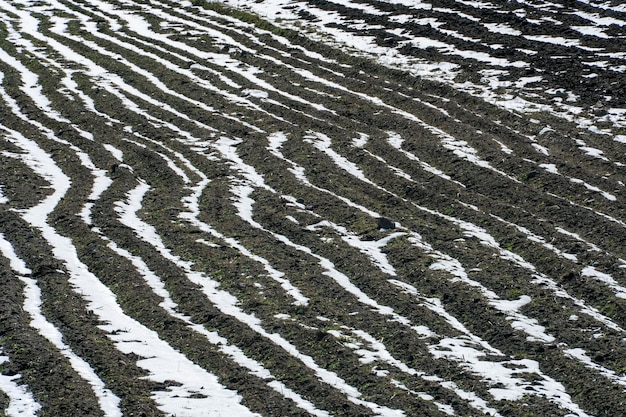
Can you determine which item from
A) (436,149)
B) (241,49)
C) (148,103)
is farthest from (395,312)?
(241,49)

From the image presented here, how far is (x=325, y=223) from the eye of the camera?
10578mm

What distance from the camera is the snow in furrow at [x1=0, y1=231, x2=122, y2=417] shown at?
6.60 m

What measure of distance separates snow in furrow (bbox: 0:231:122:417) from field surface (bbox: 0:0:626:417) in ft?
0.09

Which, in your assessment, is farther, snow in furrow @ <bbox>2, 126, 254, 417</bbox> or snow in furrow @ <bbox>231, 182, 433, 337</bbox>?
snow in furrow @ <bbox>231, 182, 433, 337</bbox>

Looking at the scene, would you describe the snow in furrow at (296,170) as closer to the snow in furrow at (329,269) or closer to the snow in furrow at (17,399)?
the snow in furrow at (329,269)

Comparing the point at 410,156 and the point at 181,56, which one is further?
the point at 181,56

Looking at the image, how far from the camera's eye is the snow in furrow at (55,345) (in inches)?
260

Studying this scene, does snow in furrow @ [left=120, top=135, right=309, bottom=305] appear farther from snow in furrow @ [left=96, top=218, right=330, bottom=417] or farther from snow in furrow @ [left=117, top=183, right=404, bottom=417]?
snow in furrow @ [left=96, top=218, right=330, bottom=417]

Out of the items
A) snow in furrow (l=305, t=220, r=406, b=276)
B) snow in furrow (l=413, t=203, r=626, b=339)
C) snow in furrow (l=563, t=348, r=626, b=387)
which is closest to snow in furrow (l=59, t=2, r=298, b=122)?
snow in furrow (l=305, t=220, r=406, b=276)

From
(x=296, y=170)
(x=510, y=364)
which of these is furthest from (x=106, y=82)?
(x=510, y=364)

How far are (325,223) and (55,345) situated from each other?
378 centimetres

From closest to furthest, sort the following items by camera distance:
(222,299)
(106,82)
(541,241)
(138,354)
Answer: (138,354) < (222,299) < (541,241) < (106,82)

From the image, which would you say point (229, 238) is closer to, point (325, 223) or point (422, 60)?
point (325, 223)

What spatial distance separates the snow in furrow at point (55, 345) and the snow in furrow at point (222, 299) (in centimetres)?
136
